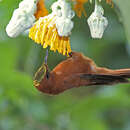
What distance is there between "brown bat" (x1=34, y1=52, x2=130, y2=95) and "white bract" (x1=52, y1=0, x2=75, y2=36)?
0.28 metres

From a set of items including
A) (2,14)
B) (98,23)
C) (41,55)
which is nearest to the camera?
(98,23)

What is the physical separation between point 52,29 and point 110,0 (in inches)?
19.0

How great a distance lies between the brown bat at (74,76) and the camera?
3.37 m

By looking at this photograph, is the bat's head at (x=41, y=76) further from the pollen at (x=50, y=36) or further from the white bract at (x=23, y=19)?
the white bract at (x=23, y=19)

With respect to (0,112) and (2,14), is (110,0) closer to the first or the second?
(2,14)

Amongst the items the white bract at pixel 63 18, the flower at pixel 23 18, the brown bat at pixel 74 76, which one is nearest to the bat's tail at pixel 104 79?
the brown bat at pixel 74 76

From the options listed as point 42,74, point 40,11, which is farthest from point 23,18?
point 42,74

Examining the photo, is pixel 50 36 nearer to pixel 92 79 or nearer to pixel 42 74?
pixel 42 74

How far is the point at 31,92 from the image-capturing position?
4.94 m

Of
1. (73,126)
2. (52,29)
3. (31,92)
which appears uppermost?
(52,29)

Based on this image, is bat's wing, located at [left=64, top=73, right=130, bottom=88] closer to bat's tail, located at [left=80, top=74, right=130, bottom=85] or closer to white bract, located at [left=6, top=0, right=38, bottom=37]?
bat's tail, located at [left=80, top=74, right=130, bottom=85]

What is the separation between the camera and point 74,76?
348 cm

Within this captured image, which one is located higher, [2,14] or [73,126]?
[2,14]

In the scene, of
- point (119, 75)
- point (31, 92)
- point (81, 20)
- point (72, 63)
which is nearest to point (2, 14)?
point (31, 92)
